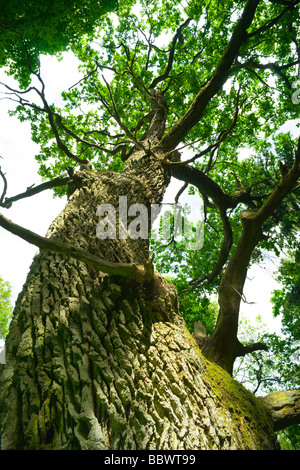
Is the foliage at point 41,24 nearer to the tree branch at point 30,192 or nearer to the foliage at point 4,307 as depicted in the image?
the tree branch at point 30,192

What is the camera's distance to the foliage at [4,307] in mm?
16797

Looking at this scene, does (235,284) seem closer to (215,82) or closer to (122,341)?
(122,341)

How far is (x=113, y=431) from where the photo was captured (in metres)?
1.42

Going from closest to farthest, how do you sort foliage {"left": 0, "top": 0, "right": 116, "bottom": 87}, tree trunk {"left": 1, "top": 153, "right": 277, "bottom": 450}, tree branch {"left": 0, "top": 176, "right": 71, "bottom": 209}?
1. tree trunk {"left": 1, "top": 153, "right": 277, "bottom": 450}
2. tree branch {"left": 0, "top": 176, "right": 71, "bottom": 209}
3. foliage {"left": 0, "top": 0, "right": 116, "bottom": 87}

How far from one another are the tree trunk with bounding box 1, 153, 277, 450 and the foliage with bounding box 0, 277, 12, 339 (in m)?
17.6

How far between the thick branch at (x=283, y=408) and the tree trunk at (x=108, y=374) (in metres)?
0.19

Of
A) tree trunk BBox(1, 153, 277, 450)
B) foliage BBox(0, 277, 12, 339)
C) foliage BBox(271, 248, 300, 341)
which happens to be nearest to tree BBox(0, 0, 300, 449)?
tree trunk BBox(1, 153, 277, 450)

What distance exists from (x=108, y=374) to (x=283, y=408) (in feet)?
7.02

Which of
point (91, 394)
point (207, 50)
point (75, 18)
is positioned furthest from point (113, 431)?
point (207, 50)

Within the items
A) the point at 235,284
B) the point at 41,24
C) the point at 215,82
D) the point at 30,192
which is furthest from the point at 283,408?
the point at 41,24

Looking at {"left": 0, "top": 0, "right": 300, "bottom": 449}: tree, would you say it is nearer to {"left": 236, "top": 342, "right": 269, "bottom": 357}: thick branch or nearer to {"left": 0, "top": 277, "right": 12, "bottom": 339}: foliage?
{"left": 236, "top": 342, "right": 269, "bottom": 357}: thick branch

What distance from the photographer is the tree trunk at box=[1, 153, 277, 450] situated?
143 cm

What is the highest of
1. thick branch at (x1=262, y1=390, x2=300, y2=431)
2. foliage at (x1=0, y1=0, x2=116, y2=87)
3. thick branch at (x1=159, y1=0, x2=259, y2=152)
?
foliage at (x1=0, y1=0, x2=116, y2=87)
